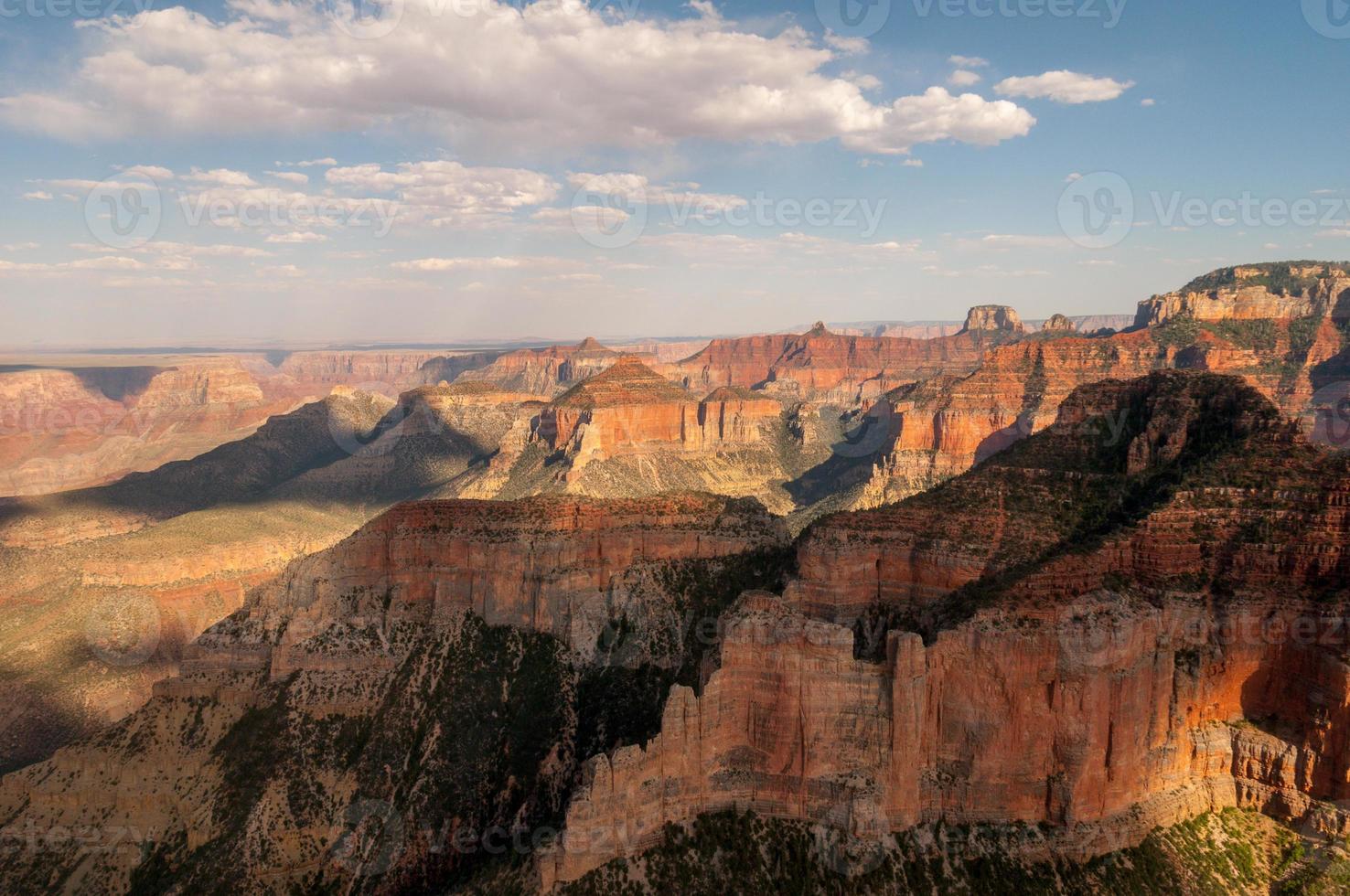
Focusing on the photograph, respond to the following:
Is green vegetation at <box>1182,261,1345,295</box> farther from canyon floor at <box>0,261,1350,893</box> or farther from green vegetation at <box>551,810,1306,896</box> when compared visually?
green vegetation at <box>551,810,1306,896</box>

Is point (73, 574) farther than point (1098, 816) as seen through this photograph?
Yes

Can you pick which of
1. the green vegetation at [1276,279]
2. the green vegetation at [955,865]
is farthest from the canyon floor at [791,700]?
the green vegetation at [1276,279]

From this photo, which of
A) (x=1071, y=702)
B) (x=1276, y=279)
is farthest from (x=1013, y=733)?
(x=1276, y=279)

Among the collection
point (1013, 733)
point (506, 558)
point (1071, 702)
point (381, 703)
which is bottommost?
point (381, 703)

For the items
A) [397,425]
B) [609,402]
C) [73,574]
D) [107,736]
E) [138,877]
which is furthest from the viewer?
[397,425]

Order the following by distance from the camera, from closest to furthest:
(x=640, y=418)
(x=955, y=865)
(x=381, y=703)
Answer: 1. (x=955, y=865)
2. (x=381, y=703)
3. (x=640, y=418)

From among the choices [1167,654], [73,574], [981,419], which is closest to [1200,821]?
[1167,654]

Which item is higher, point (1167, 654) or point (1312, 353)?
point (1312, 353)

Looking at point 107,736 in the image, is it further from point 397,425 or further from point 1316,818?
point 397,425

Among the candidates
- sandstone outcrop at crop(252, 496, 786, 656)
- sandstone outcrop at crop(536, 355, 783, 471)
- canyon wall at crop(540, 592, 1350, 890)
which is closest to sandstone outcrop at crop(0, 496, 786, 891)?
sandstone outcrop at crop(252, 496, 786, 656)

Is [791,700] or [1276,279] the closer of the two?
[791,700]

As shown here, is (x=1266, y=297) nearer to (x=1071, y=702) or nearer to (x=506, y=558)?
(x=1071, y=702)
